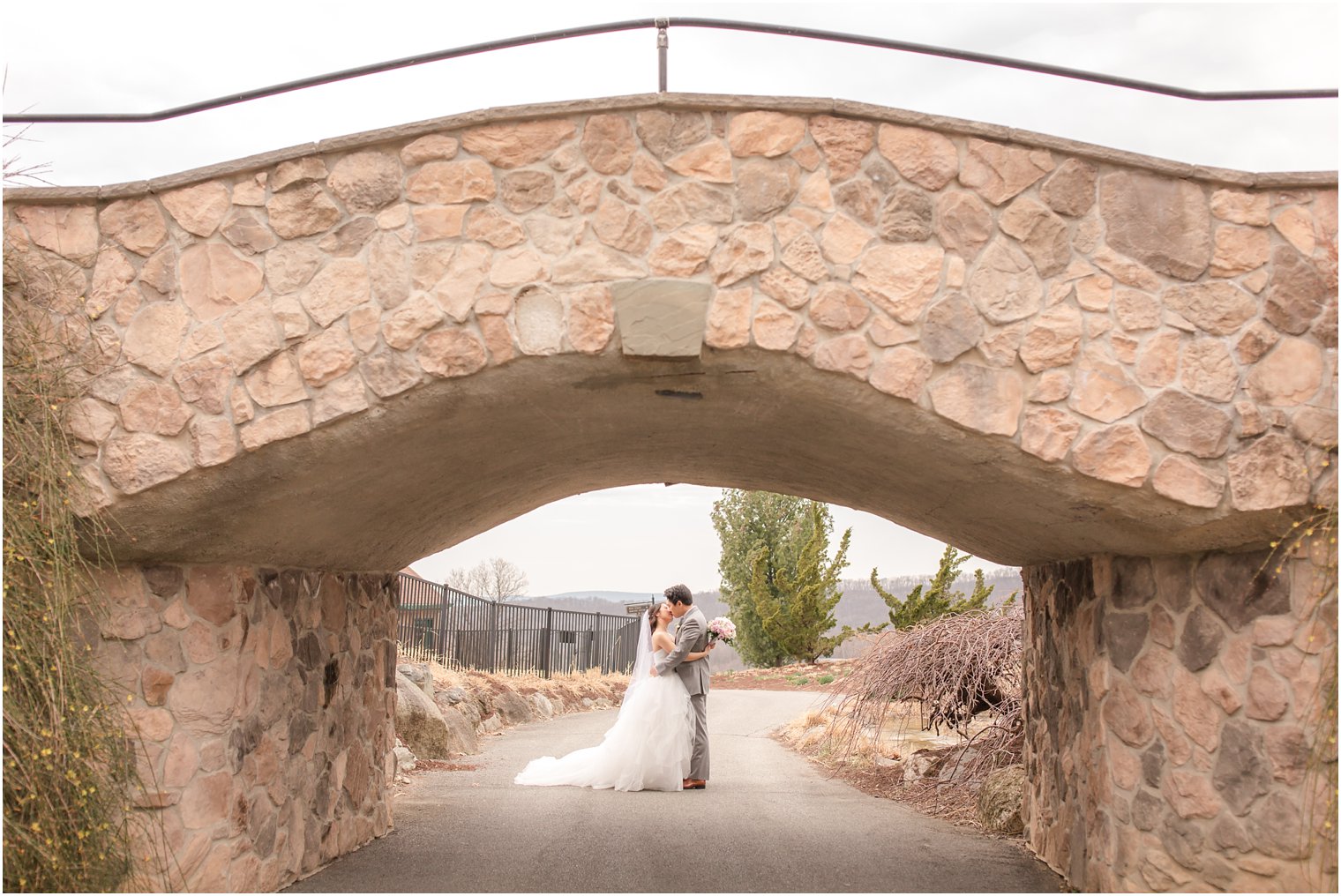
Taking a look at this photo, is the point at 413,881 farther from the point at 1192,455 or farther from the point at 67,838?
the point at 1192,455

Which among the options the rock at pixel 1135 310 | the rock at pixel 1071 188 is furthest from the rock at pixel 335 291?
the rock at pixel 1135 310

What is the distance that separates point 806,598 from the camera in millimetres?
27328

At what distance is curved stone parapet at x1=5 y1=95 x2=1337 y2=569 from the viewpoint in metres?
4.65

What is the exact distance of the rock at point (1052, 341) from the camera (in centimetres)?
468

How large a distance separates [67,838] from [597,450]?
3205mm

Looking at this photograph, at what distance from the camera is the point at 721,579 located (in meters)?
31.6

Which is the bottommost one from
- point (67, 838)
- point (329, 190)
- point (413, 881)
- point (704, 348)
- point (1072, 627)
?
point (413, 881)

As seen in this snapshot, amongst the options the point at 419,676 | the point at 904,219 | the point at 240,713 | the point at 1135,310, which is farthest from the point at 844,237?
the point at 419,676

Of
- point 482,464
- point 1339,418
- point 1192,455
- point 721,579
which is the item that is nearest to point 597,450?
point 482,464

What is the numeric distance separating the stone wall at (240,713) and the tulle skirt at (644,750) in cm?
281

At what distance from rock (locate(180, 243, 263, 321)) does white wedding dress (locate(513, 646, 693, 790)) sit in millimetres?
5829

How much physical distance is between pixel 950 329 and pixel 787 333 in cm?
68

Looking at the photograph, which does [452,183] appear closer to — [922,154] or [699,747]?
[922,154]

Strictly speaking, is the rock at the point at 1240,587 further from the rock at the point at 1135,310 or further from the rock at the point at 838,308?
the rock at the point at 838,308
